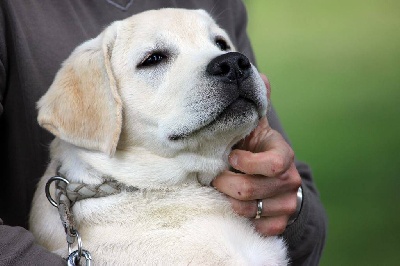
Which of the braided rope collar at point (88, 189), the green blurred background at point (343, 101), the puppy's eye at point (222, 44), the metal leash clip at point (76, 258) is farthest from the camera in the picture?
the green blurred background at point (343, 101)

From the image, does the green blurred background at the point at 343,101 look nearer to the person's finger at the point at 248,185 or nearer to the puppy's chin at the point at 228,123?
the person's finger at the point at 248,185

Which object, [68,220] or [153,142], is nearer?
[68,220]

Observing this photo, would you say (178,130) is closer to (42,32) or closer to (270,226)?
(270,226)

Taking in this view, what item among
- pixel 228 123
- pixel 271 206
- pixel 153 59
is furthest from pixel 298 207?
pixel 153 59

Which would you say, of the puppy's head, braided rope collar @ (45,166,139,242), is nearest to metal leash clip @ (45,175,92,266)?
braided rope collar @ (45,166,139,242)

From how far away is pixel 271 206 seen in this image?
141 cm

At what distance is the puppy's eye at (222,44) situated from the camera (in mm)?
1518

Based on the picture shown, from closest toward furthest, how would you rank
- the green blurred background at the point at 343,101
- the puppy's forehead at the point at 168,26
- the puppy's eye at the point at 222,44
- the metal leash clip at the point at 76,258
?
the metal leash clip at the point at 76,258 → the puppy's forehead at the point at 168,26 → the puppy's eye at the point at 222,44 → the green blurred background at the point at 343,101

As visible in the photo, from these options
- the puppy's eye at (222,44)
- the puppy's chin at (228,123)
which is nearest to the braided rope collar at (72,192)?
the puppy's chin at (228,123)

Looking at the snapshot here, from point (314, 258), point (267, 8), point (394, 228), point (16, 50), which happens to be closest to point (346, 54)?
point (267, 8)

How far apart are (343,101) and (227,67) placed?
202 cm

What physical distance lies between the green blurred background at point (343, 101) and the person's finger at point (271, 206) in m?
1.64

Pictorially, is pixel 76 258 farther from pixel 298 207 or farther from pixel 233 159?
pixel 298 207

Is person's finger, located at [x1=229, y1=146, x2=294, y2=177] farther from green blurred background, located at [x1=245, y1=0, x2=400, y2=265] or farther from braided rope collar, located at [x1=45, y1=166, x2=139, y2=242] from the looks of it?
green blurred background, located at [x1=245, y1=0, x2=400, y2=265]
